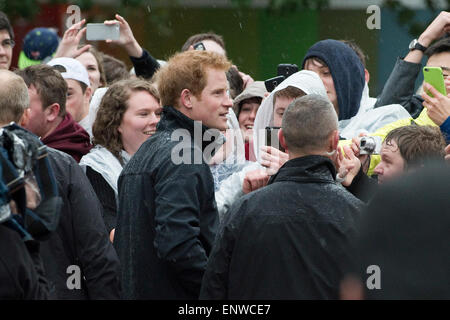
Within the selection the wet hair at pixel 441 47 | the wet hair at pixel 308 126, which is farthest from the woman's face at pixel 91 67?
the wet hair at pixel 308 126

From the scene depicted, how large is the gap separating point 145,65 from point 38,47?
1381 mm

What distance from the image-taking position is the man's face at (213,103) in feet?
14.3

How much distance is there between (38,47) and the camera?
793 centimetres

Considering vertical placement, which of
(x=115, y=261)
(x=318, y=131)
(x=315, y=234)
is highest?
(x=318, y=131)

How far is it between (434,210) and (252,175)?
8.17ft

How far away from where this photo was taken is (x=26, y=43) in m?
7.99

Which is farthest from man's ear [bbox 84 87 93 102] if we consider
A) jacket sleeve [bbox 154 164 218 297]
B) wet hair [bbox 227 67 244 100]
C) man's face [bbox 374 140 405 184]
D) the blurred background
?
the blurred background

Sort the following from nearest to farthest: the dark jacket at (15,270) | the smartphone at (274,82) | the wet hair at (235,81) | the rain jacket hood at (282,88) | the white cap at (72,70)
→ the dark jacket at (15,270) → the rain jacket hood at (282,88) → the smartphone at (274,82) → the white cap at (72,70) → the wet hair at (235,81)

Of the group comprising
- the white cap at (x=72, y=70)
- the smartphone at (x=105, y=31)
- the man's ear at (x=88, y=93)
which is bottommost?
the man's ear at (x=88, y=93)

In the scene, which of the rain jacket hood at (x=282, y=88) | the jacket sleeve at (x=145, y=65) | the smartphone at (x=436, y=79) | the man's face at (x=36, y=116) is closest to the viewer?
the rain jacket hood at (x=282, y=88)

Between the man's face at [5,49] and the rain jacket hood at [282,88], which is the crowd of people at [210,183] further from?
the man's face at [5,49]

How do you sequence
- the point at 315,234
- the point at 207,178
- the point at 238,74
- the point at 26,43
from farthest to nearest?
the point at 26,43 → the point at 238,74 → the point at 207,178 → the point at 315,234

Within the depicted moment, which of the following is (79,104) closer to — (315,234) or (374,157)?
(374,157)
